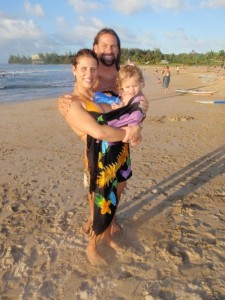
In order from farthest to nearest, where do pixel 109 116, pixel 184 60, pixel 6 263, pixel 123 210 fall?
pixel 184 60 → pixel 123 210 → pixel 6 263 → pixel 109 116

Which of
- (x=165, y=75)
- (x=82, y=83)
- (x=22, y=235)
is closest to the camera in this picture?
(x=82, y=83)

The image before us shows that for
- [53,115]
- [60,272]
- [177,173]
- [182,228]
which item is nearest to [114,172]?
[60,272]

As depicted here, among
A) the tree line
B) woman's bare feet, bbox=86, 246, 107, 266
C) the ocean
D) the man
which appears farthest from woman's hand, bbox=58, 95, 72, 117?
the tree line

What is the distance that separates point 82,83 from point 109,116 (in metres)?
0.47

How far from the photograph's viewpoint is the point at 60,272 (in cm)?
296

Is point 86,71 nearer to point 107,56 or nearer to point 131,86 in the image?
point 131,86

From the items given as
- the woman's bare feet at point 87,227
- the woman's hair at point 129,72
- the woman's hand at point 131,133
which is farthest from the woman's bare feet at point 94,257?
the woman's hair at point 129,72

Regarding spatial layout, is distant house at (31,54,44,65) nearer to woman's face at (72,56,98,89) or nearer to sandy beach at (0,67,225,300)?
sandy beach at (0,67,225,300)

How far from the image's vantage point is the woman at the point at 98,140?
8.31ft

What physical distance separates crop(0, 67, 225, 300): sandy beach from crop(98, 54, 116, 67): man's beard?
1848mm

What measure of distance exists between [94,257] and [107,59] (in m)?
1.92

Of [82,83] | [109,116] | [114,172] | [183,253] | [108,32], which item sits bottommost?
[183,253]

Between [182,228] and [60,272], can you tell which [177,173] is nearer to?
[182,228]

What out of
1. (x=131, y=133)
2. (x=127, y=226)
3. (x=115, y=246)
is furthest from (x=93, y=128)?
(x=127, y=226)
